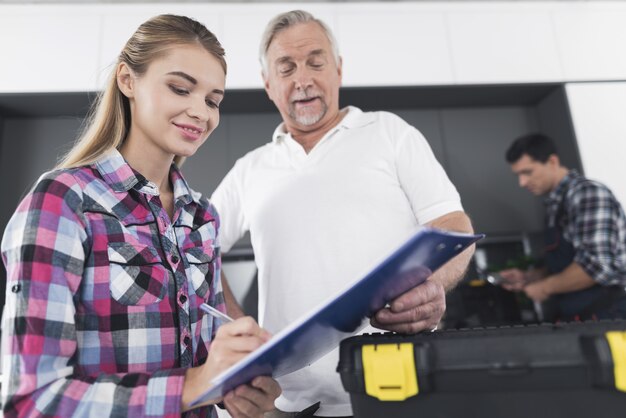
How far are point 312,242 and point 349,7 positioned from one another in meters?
1.40

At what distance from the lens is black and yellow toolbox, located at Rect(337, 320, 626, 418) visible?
0.37 metres

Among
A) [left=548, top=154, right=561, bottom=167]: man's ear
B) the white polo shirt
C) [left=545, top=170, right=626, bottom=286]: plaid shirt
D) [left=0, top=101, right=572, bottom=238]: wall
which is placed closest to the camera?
the white polo shirt

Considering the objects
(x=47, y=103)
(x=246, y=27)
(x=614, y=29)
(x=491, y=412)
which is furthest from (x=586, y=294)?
(x=47, y=103)

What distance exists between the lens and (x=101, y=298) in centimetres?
48

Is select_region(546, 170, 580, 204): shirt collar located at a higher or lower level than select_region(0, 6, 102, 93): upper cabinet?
lower

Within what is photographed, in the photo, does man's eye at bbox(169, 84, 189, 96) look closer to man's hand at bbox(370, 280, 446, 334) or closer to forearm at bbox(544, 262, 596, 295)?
man's hand at bbox(370, 280, 446, 334)

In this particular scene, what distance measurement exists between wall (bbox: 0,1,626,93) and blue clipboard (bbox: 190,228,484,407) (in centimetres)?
140

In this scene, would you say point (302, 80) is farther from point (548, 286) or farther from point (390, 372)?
point (548, 286)

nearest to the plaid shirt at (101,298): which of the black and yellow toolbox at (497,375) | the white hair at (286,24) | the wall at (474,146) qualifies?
the black and yellow toolbox at (497,375)

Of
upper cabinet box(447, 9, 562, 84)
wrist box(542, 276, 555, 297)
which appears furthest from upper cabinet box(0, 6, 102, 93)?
wrist box(542, 276, 555, 297)

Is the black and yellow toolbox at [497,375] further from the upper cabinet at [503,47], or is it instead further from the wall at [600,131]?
the upper cabinet at [503,47]

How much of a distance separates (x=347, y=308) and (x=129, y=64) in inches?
17.5

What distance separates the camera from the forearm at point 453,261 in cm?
69

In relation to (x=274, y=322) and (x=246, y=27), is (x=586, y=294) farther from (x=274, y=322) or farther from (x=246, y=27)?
(x=246, y=27)
